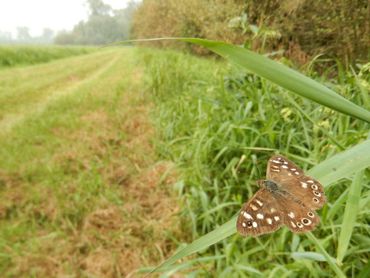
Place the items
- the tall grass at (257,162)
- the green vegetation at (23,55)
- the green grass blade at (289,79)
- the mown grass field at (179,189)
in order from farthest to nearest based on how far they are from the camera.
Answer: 1. the green vegetation at (23,55)
2. the mown grass field at (179,189)
3. the tall grass at (257,162)
4. the green grass blade at (289,79)

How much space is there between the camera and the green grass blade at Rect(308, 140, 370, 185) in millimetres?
666

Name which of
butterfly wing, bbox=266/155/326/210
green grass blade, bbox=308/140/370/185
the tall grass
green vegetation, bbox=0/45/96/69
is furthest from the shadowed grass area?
green vegetation, bbox=0/45/96/69

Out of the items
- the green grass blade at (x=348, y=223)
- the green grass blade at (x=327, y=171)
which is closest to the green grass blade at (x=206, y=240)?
the green grass blade at (x=327, y=171)

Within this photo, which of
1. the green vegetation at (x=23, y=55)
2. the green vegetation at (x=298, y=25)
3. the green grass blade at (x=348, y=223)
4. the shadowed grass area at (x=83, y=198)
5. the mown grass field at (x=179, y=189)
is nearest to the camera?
the green grass blade at (x=348, y=223)

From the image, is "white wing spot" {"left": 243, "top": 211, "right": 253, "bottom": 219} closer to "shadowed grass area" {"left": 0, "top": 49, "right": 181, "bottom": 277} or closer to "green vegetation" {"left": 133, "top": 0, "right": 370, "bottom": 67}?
"shadowed grass area" {"left": 0, "top": 49, "right": 181, "bottom": 277}

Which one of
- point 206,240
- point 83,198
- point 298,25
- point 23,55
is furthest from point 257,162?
point 23,55

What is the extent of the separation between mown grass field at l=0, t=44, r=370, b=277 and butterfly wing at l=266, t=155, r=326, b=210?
109 mm

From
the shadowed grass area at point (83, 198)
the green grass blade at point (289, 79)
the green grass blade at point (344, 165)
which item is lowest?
the shadowed grass area at point (83, 198)

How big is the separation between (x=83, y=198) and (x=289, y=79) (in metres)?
1.93

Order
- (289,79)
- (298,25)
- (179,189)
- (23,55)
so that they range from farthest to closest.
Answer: (23,55)
(298,25)
(179,189)
(289,79)

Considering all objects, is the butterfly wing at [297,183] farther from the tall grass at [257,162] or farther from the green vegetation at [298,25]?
the green vegetation at [298,25]

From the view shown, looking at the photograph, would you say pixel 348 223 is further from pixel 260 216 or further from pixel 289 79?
pixel 289 79

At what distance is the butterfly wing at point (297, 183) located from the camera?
80cm

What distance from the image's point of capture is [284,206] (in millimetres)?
806
